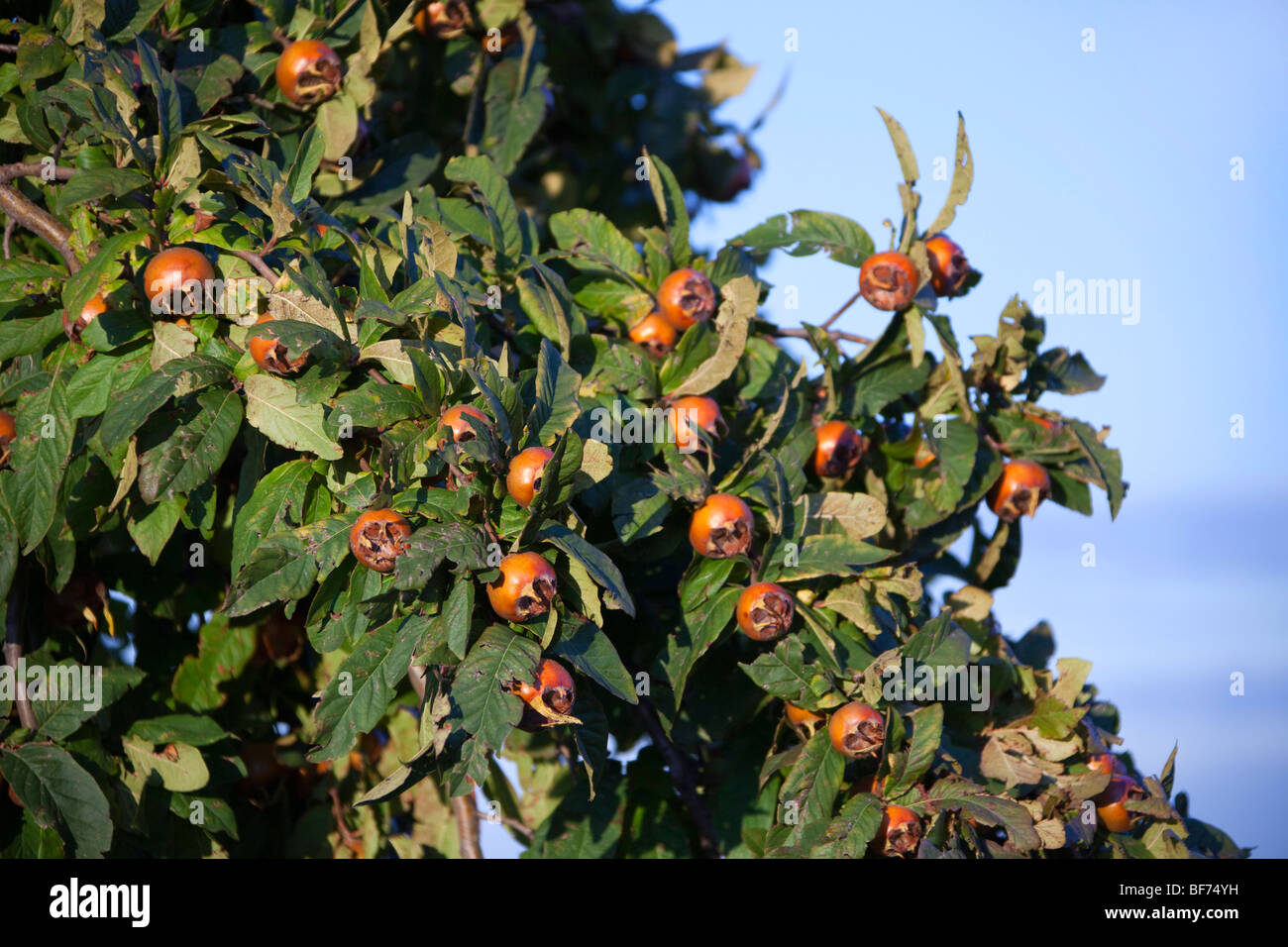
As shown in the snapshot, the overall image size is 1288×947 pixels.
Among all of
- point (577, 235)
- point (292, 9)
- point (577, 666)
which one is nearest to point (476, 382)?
point (577, 666)

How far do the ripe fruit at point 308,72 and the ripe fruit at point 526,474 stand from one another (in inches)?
41.5

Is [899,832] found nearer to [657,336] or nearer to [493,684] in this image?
[493,684]

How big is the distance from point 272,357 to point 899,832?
128 cm

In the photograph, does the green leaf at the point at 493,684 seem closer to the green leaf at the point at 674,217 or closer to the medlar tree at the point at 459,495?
the medlar tree at the point at 459,495

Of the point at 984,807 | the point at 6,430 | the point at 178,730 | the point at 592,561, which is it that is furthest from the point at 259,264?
the point at 984,807

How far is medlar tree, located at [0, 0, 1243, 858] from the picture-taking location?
5.45ft

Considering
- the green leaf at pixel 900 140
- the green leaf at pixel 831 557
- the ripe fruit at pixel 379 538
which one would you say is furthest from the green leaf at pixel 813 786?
the green leaf at pixel 900 140

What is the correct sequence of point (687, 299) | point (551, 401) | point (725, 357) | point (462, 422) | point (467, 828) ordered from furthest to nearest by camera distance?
point (467, 828) < point (687, 299) < point (725, 357) < point (551, 401) < point (462, 422)

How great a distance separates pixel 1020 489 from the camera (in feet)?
7.82

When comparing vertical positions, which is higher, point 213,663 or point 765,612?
point 765,612

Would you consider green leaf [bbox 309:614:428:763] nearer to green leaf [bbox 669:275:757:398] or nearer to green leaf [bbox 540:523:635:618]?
green leaf [bbox 540:523:635:618]

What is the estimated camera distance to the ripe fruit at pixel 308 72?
2.24 meters

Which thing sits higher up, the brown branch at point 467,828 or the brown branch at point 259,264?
the brown branch at point 259,264

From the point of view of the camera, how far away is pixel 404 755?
265cm
